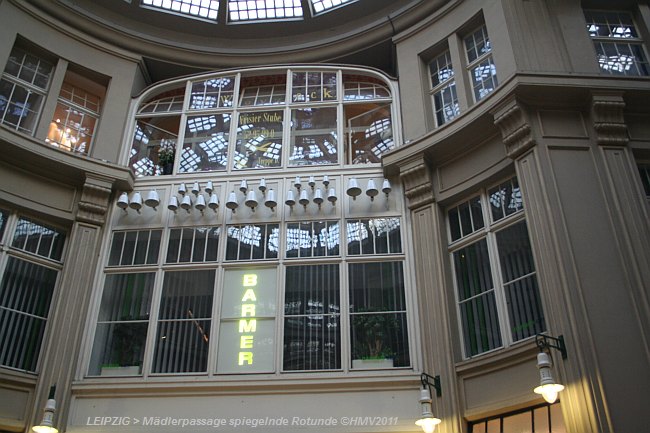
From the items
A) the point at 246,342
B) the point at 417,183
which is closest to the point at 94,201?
the point at 246,342

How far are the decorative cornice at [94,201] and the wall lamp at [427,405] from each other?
25.1 ft

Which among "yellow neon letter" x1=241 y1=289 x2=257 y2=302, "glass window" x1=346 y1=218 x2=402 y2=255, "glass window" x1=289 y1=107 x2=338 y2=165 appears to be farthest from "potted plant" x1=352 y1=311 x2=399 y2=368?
"glass window" x1=289 y1=107 x2=338 y2=165

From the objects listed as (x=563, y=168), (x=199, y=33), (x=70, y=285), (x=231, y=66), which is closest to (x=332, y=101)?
(x=231, y=66)

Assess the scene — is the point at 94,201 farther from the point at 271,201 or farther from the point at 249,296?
the point at 249,296

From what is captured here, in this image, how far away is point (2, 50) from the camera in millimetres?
13492

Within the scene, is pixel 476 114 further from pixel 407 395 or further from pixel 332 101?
pixel 407 395

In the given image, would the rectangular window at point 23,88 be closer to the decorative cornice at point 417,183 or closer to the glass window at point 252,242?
the glass window at point 252,242

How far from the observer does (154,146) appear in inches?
575

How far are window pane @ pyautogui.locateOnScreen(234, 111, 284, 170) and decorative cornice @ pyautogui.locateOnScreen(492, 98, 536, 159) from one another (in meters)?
5.16

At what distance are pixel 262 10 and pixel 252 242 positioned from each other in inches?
293

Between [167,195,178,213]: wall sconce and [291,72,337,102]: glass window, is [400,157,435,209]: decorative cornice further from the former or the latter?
[167,195,178,213]: wall sconce

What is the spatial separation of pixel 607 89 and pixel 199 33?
10.9 meters

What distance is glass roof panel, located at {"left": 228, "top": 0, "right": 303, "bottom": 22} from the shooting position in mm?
16281

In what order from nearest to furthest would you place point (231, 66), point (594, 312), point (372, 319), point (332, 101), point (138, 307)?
point (594, 312) → point (372, 319) → point (138, 307) → point (332, 101) → point (231, 66)
